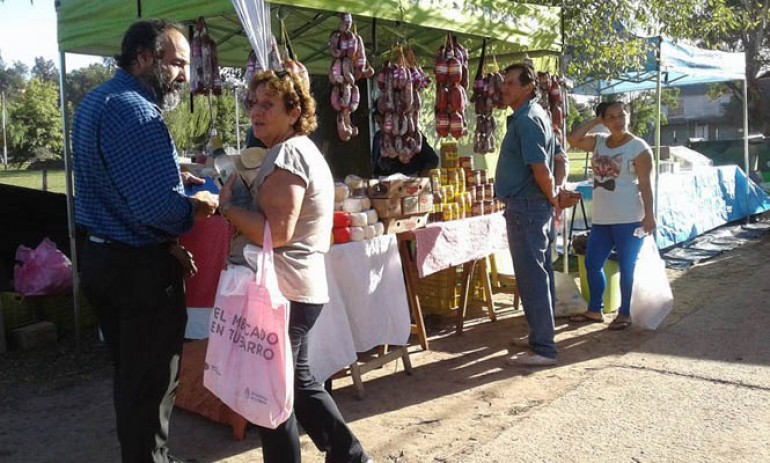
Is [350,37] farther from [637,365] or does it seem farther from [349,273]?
[637,365]

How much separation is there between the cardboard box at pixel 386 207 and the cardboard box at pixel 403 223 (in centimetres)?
5

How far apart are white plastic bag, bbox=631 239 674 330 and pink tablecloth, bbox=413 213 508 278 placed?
104cm

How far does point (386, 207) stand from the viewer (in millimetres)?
4000

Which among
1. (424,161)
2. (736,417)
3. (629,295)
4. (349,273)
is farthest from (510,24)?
(736,417)

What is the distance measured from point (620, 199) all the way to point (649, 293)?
750 millimetres

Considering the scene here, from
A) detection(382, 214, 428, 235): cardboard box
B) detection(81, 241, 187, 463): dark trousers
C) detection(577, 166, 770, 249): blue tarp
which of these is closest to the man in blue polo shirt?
detection(382, 214, 428, 235): cardboard box

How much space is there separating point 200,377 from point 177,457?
0.55 m

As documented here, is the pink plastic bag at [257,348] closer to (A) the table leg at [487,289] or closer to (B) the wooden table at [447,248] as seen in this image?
(B) the wooden table at [447,248]

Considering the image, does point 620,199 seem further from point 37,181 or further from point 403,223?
point 37,181

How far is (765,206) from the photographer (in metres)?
10.5

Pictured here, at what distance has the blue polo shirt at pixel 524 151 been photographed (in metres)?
4.02

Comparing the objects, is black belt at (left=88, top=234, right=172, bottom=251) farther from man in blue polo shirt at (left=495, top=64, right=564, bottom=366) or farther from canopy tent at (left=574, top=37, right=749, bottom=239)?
canopy tent at (left=574, top=37, right=749, bottom=239)

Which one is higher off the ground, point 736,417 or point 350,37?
point 350,37

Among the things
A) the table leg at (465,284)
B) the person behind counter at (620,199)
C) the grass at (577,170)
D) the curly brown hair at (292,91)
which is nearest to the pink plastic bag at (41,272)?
the table leg at (465,284)
